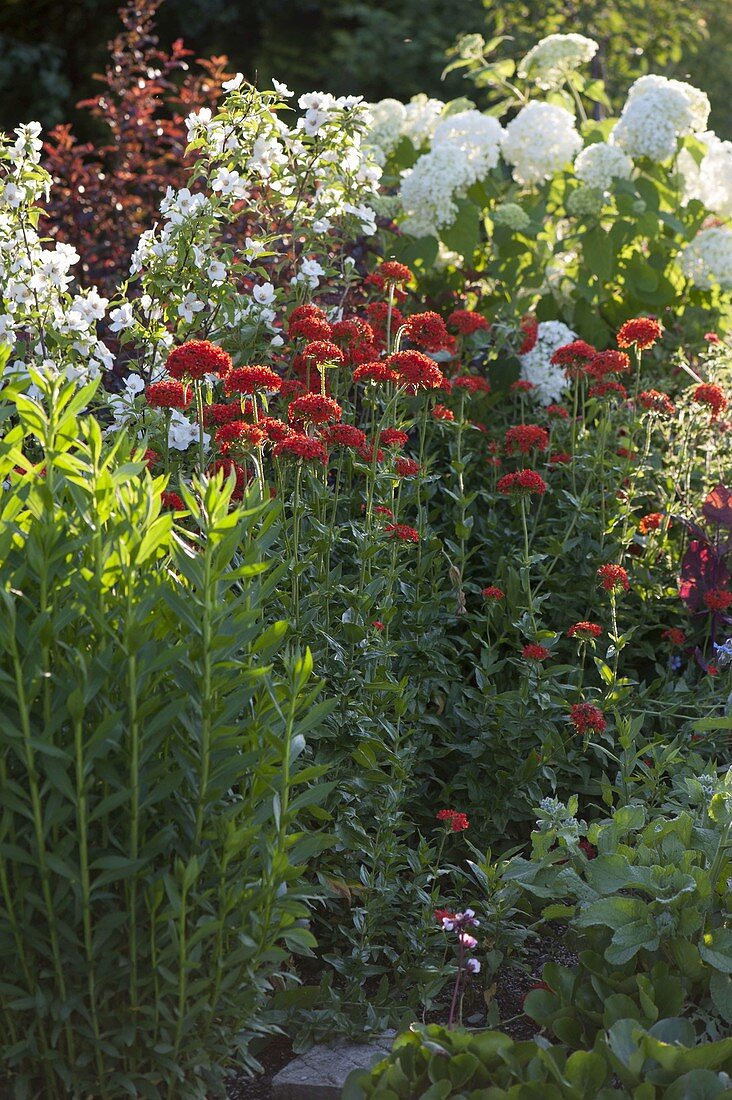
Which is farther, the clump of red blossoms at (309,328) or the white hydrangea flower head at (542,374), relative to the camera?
the white hydrangea flower head at (542,374)

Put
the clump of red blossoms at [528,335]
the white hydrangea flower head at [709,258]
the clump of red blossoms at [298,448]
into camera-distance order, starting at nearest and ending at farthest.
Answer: the clump of red blossoms at [298,448] < the clump of red blossoms at [528,335] < the white hydrangea flower head at [709,258]

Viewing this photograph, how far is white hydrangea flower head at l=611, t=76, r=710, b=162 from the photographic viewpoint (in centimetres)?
481

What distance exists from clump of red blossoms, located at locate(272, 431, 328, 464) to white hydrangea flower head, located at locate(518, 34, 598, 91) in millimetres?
3457

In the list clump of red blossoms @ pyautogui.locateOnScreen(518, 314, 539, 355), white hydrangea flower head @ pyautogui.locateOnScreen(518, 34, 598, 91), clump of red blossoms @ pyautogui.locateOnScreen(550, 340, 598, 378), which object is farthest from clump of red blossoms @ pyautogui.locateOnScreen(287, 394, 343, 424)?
white hydrangea flower head @ pyautogui.locateOnScreen(518, 34, 598, 91)

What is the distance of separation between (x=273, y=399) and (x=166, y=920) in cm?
209

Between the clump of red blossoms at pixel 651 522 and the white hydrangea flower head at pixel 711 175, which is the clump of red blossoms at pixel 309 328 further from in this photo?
the white hydrangea flower head at pixel 711 175

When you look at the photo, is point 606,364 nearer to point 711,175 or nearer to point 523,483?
point 523,483

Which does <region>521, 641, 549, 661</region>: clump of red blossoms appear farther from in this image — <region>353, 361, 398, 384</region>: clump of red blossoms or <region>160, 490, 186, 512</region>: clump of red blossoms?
<region>160, 490, 186, 512</region>: clump of red blossoms

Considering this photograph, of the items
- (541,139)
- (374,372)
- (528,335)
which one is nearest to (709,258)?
(541,139)

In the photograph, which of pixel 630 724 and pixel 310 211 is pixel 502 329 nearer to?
pixel 310 211

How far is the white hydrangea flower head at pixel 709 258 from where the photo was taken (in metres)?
4.69

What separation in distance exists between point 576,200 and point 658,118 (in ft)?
1.57

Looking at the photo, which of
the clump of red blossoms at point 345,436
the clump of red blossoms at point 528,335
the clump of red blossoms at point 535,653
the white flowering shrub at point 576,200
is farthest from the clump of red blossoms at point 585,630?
the white flowering shrub at point 576,200

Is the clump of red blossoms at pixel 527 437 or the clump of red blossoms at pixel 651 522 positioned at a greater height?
the clump of red blossoms at pixel 527 437
